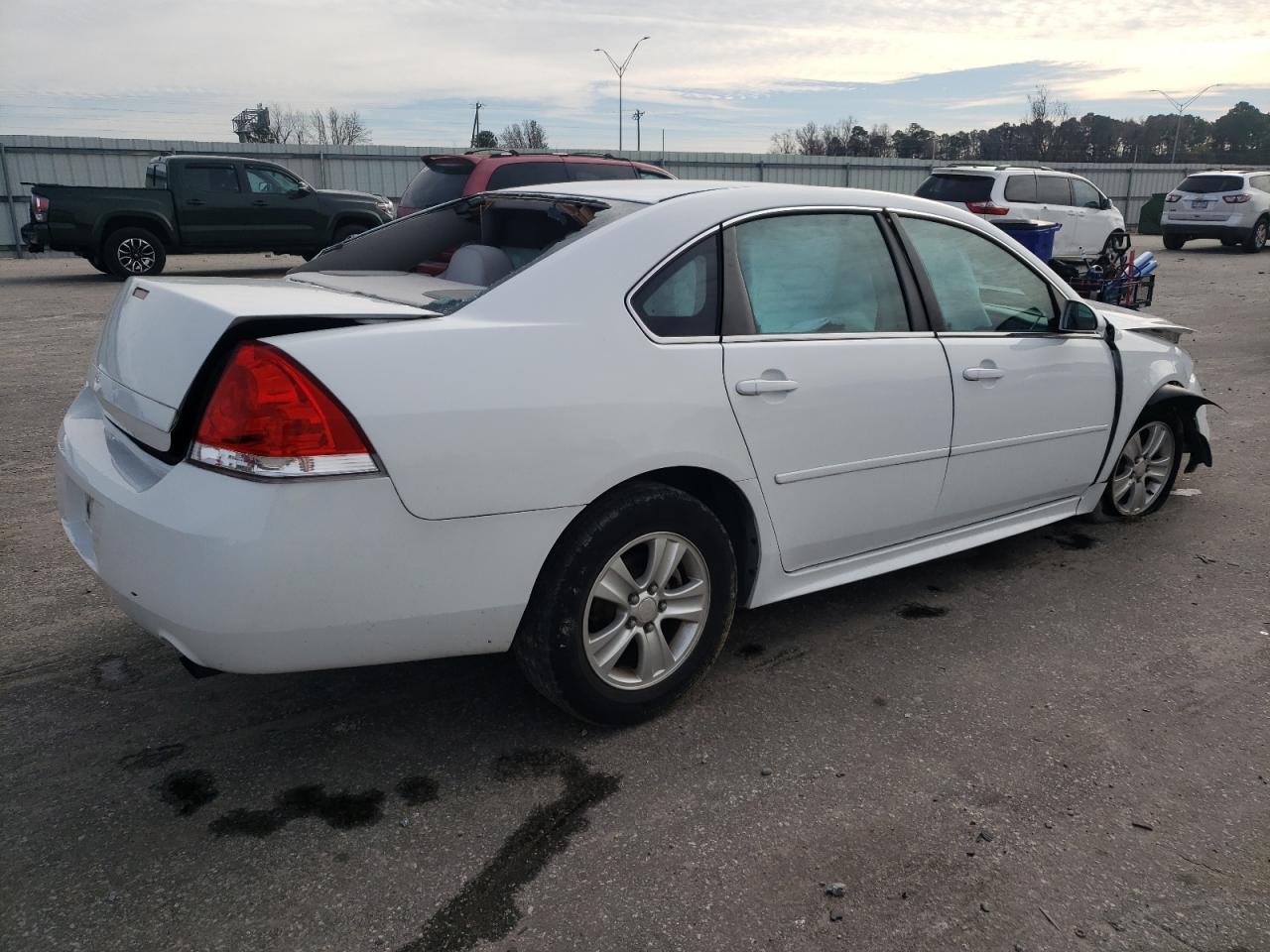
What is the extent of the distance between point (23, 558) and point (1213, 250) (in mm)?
25461

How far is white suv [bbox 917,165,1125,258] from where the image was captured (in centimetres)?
1592

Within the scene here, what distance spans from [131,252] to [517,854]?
15131 mm

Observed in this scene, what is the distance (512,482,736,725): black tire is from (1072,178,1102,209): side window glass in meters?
16.7

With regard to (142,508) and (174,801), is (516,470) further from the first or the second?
(174,801)

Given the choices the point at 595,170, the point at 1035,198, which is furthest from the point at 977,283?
the point at 1035,198

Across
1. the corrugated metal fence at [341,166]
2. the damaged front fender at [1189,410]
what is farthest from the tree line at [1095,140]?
the damaged front fender at [1189,410]

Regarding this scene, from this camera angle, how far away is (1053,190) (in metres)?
16.9

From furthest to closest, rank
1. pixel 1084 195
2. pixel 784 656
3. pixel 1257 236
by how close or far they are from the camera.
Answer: pixel 1257 236, pixel 1084 195, pixel 784 656

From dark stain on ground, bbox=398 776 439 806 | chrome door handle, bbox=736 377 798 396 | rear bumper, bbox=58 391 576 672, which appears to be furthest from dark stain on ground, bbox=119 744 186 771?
chrome door handle, bbox=736 377 798 396

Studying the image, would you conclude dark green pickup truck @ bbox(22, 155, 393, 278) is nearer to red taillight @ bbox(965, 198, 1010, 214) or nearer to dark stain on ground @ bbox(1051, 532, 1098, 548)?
red taillight @ bbox(965, 198, 1010, 214)

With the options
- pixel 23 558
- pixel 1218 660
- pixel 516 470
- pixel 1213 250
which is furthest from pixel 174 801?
pixel 1213 250

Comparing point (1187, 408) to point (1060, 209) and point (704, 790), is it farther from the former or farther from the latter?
point (1060, 209)

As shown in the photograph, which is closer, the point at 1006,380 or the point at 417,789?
the point at 417,789

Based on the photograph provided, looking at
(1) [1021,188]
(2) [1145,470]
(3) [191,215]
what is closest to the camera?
(2) [1145,470]
